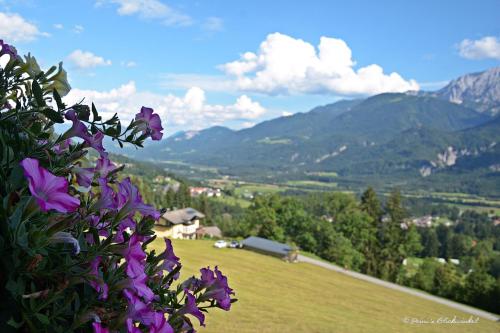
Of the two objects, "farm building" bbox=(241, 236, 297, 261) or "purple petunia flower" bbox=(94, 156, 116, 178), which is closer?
"purple petunia flower" bbox=(94, 156, 116, 178)

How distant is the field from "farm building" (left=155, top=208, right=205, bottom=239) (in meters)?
17.8

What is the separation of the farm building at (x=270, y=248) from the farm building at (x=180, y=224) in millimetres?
10566

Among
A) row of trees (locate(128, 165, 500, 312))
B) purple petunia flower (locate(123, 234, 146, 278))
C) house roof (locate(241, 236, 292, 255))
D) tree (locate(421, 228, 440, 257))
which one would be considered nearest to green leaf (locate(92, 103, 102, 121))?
purple petunia flower (locate(123, 234, 146, 278))

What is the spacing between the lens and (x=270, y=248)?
40969 mm

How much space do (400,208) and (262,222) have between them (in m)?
15.8

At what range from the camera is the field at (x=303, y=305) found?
14336mm

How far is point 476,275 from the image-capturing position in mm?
34219

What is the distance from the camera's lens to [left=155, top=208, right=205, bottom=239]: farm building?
51312mm

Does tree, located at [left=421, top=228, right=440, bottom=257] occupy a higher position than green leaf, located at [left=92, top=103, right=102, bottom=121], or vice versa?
green leaf, located at [left=92, top=103, right=102, bottom=121]

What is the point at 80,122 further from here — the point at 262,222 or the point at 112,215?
the point at 262,222

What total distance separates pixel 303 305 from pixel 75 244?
19.7 metres

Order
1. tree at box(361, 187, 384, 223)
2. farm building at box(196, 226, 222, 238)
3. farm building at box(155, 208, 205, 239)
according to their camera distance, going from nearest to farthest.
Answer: farm building at box(155, 208, 205, 239)
tree at box(361, 187, 384, 223)
farm building at box(196, 226, 222, 238)

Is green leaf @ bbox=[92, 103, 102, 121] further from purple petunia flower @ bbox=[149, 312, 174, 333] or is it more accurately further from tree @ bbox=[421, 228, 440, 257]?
tree @ bbox=[421, 228, 440, 257]

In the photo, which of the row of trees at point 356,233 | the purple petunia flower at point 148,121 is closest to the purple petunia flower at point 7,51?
the purple petunia flower at point 148,121
